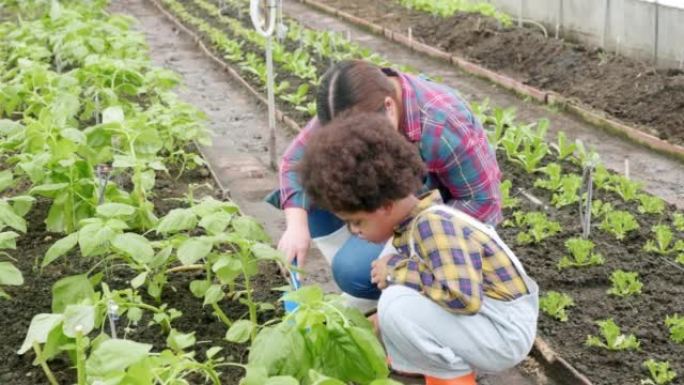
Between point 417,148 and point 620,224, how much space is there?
1.91m

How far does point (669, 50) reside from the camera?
8.09 m

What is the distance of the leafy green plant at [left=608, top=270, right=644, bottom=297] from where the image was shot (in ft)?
13.5

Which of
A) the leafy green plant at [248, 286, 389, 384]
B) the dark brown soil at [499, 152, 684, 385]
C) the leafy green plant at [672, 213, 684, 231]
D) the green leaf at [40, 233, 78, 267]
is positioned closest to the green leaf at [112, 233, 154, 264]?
the green leaf at [40, 233, 78, 267]

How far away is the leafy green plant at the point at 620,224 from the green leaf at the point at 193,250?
2.32 meters

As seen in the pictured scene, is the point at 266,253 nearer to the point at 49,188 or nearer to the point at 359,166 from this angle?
the point at 359,166

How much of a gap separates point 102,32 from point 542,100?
11.3 feet

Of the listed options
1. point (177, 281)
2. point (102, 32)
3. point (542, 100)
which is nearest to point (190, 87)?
point (102, 32)

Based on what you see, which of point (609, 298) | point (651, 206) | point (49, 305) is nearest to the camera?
point (49, 305)

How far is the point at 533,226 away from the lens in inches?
191

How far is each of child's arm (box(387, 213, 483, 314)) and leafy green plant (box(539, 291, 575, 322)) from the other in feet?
3.80

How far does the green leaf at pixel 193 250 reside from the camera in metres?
3.17

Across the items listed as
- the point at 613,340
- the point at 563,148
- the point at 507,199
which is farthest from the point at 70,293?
the point at 563,148

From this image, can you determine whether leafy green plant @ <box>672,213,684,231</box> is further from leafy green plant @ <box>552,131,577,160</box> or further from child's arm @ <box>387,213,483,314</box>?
child's arm @ <box>387,213,483,314</box>

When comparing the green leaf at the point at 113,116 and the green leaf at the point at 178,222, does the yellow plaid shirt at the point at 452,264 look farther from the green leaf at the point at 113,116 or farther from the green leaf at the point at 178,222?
the green leaf at the point at 113,116
